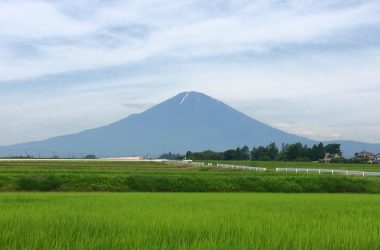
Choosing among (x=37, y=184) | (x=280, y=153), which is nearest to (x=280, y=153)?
(x=280, y=153)

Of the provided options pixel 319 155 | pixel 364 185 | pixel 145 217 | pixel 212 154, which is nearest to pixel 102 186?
pixel 364 185

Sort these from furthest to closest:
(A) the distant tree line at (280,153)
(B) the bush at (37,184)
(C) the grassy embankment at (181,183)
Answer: (A) the distant tree line at (280,153) < (C) the grassy embankment at (181,183) < (B) the bush at (37,184)

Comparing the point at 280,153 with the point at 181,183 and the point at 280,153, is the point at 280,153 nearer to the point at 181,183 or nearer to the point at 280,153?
the point at 280,153

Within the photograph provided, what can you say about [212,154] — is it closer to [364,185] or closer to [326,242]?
[364,185]

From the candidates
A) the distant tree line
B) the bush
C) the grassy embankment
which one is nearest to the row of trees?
the distant tree line

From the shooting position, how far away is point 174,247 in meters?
4.80

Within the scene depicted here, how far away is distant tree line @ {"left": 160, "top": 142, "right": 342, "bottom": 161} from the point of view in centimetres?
9769

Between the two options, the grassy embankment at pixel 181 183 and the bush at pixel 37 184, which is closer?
the bush at pixel 37 184

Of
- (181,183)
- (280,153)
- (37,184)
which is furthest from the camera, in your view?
(280,153)

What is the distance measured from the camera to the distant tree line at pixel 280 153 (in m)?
97.7

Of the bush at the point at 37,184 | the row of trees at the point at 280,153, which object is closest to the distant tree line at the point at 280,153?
the row of trees at the point at 280,153

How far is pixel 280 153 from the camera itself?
101062 millimetres

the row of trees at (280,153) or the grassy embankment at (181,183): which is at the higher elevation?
the row of trees at (280,153)

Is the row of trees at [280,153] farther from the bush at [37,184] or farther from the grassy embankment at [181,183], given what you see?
the bush at [37,184]
